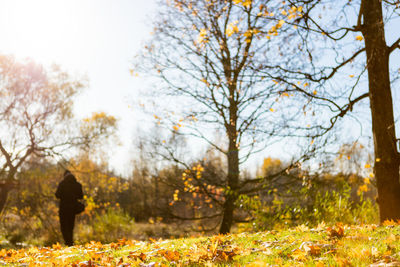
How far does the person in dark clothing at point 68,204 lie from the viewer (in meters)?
8.37

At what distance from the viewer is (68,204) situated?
8453 millimetres

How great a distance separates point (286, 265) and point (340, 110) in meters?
4.61

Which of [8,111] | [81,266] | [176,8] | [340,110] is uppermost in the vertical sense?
[176,8]

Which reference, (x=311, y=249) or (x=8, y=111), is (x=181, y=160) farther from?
(x=8, y=111)

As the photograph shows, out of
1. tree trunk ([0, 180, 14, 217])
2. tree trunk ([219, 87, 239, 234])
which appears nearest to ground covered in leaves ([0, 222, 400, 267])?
tree trunk ([219, 87, 239, 234])

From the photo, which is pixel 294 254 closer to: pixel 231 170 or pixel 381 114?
pixel 381 114

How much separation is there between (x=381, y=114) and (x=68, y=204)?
7270 mm

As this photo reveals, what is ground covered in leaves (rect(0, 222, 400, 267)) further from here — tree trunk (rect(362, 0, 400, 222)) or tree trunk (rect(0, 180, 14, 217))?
tree trunk (rect(0, 180, 14, 217))

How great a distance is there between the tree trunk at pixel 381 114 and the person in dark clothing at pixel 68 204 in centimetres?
685

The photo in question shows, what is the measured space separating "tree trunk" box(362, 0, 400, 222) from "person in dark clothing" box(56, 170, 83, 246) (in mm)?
6853

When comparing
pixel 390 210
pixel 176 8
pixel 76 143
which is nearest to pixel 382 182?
pixel 390 210

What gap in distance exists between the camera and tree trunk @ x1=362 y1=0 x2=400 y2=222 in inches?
233

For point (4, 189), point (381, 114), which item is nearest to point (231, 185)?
point (381, 114)

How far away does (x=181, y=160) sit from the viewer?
9594 mm
